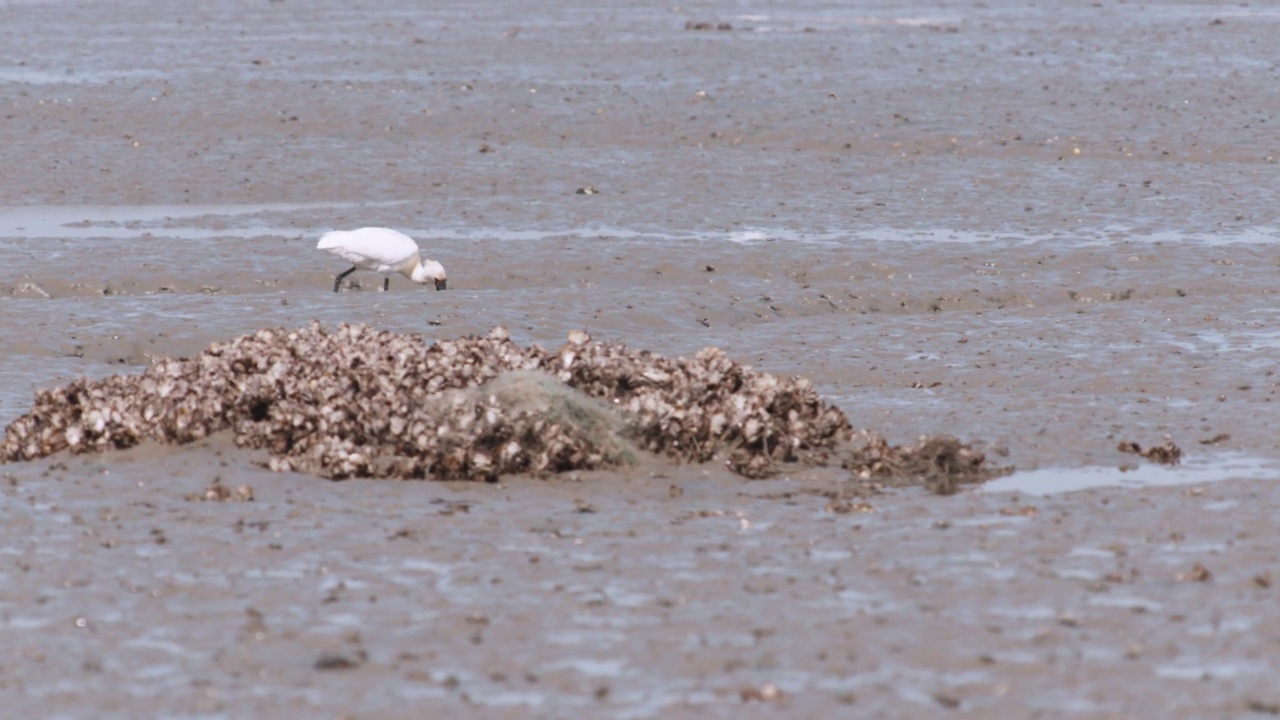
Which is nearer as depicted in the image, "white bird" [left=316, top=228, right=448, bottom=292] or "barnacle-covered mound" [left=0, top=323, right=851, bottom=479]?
"barnacle-covered mound" [left=0, top=323, right=851, bottom=479]

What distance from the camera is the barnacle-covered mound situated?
8.41 meters

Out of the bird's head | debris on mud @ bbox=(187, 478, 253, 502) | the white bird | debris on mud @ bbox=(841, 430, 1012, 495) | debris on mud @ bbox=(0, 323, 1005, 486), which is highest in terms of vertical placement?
the white bird

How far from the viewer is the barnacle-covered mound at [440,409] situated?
8414 millimetres

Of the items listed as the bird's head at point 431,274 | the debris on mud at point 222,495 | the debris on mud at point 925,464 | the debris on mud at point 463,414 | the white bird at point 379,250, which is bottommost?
the debris on mud at point 222,495

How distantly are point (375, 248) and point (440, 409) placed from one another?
217 inches

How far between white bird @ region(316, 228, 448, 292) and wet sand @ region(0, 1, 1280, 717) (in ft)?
0.80

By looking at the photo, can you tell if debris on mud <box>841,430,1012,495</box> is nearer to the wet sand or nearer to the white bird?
the wet sand

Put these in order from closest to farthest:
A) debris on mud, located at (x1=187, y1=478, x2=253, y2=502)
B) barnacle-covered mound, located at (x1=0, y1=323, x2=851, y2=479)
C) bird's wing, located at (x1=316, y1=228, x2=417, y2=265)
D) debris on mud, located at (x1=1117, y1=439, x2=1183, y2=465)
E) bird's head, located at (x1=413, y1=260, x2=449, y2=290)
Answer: debris on mud, located at (x1=187, y1=478, x2=253, y2=502), barnacle-covered mound, located at (x1=0, y1=323, x2=851, y2=479), debris on mud, located at (x1=1117, y1=439, x2=1183, y2=465), bird's wing, located at (x1=316, y1=228, x2=417, y2=265), bird's head, located at (x1=413, y1=260, x2=449, y2=290)

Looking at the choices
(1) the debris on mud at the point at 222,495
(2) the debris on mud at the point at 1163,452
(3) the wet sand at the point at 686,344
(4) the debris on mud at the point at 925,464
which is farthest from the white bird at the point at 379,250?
(2) the debris on mud at the point at 1163,452

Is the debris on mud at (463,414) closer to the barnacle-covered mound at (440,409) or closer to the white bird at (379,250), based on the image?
the barnacle-covered mound at (440,409)

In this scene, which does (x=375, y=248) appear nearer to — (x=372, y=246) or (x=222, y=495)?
(x=372, y=246)

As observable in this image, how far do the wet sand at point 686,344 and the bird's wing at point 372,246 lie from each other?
344 mm

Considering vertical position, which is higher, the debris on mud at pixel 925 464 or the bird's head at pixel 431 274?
the bird's head at pixel 431 274

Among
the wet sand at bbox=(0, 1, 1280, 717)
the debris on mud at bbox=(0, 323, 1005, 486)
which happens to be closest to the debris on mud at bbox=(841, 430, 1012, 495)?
the debris on mud at bbox=(0, 323, 1005, 486)
